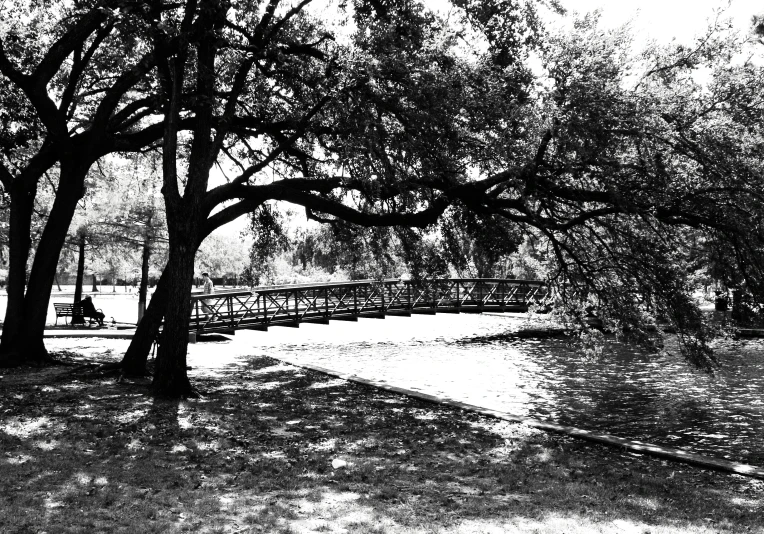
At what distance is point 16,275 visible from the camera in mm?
15625

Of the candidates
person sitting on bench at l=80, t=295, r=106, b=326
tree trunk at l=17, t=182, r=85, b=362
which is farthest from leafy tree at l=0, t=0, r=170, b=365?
person sitting on bench at l=80, t=295, r=106, b=326

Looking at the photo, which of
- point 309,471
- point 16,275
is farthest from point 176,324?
point 16,275

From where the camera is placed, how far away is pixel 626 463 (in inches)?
348

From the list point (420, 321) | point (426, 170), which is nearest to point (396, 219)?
point (426, 170)

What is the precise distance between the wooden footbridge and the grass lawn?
321 inches

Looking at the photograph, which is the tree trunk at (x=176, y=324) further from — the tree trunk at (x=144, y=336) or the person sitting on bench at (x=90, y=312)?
the person sitting on bench at (x=90, y=312)

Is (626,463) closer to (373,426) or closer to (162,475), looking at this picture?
(373,426)

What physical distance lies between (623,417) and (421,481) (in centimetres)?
779

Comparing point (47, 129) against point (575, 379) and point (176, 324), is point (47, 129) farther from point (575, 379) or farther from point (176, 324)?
point (575, 379)

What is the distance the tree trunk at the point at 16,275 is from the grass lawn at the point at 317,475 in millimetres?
3412

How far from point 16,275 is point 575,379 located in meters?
14.5

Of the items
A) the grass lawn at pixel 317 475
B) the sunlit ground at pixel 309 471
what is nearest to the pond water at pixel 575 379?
the sunlit ground at pixel 309 471

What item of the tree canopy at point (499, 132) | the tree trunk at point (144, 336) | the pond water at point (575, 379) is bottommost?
the pond water at point (575, 379)

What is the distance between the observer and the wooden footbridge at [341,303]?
88.8ft
